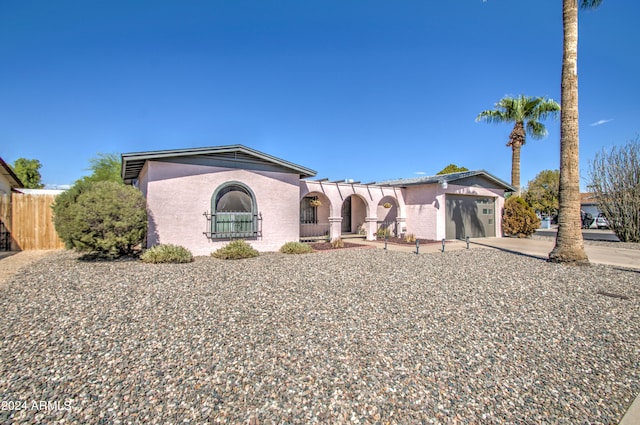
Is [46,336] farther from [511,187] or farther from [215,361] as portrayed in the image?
[511,187]

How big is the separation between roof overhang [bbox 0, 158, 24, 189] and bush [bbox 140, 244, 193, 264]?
41.5ft

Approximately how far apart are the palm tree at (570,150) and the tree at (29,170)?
164ft

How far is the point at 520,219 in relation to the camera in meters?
18.0

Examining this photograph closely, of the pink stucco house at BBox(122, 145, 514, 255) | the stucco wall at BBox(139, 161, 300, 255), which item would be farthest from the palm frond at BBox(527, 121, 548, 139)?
the stucco wall at BBox(139, 161, 300, 255)

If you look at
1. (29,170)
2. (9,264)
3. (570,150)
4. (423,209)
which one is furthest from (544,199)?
(29,170)

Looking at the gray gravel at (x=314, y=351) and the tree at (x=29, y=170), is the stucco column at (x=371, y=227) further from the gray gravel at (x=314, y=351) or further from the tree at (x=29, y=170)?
the tree at (x=29, y=170)

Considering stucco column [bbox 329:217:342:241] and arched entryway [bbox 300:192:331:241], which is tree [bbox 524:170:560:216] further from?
stucco column [bbox 329:217:342:241]

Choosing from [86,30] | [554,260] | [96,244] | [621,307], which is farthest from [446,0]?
[96,244]

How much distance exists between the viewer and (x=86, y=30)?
10562 millimetres

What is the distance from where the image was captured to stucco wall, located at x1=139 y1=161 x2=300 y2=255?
1012 centimetres

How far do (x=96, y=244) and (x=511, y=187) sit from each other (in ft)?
70.3

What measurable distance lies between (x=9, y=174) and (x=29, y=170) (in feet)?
86.9

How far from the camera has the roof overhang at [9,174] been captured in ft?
51.8

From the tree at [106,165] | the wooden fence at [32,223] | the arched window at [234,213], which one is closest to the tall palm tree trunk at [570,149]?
the arched window at [234,213]
